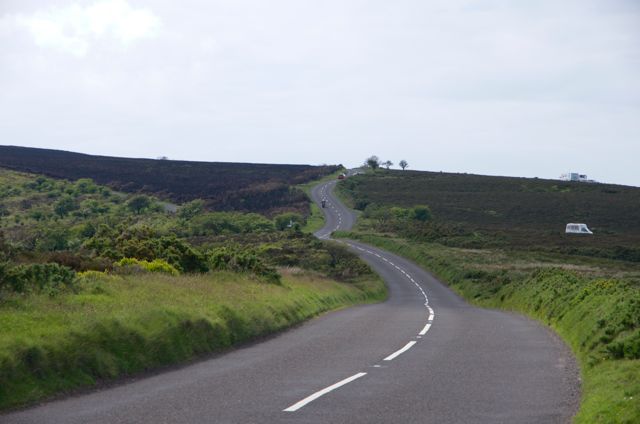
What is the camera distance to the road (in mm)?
9602

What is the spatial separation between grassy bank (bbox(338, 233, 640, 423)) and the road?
0.45 meters

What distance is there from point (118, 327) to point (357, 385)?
13.4 ft

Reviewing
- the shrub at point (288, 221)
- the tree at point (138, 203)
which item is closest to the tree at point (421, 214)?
the shrub at point (288, 221)

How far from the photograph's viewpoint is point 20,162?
123 m

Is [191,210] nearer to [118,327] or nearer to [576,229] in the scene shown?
[576,229]

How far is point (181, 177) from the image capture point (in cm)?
13262

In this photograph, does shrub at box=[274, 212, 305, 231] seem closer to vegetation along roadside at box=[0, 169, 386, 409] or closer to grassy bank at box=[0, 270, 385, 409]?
vegetation along roadside at box=[0, 169, 386, 409]

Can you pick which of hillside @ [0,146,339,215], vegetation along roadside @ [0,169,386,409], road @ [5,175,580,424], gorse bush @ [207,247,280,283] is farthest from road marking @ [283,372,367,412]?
hillside @ [0,146,339,215]

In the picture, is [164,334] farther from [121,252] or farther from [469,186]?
[469,186]

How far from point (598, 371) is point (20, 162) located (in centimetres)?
12098

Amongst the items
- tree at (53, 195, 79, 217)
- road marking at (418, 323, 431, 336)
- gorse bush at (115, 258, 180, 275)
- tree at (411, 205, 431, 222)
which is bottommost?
tree at (53, 195, 79, 217)

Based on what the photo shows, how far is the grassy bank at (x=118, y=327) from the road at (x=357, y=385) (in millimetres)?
504

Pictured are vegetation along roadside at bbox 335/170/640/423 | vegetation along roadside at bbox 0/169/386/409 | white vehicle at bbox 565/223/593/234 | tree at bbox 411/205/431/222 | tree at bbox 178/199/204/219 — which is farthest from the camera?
tree at bbox 411/205/431/222

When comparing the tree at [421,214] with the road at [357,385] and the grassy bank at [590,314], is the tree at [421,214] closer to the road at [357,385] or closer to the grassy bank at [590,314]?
the grassy bank at [590,314]
